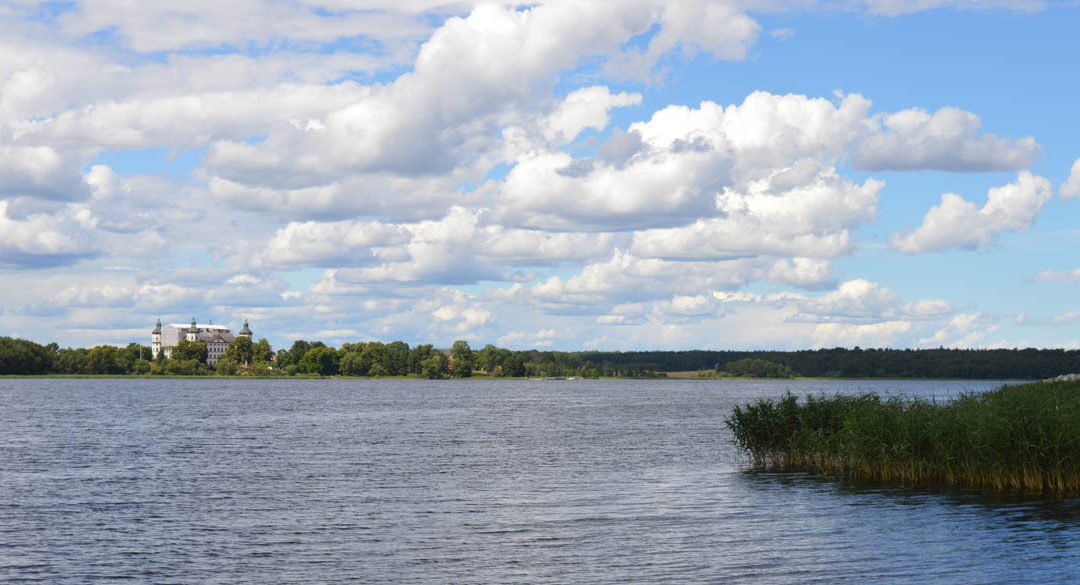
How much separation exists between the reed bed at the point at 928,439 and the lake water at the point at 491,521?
1577 millimetres

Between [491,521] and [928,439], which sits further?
[928,439]

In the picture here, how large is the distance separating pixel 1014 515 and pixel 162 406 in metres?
126

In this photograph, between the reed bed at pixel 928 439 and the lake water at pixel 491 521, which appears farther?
the reed bed at pixel 928 439

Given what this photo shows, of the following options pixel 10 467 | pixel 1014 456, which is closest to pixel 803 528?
pixel 1014 456

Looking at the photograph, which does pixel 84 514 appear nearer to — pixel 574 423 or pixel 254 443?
pixel 254 443

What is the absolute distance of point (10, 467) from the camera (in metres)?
57.8

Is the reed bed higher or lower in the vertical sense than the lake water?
higher

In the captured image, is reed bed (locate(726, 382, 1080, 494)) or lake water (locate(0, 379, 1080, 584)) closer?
lake water (locate(0, 379, 1080, 584))

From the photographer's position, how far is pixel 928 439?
144ft

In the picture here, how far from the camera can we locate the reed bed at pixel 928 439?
39.4 meters

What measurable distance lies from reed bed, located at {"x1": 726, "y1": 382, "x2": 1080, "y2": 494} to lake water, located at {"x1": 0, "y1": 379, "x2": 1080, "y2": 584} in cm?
158

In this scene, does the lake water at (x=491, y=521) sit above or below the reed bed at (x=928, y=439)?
below

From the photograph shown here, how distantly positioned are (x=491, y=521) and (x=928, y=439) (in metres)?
18.8

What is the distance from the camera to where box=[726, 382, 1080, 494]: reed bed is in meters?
39.4
